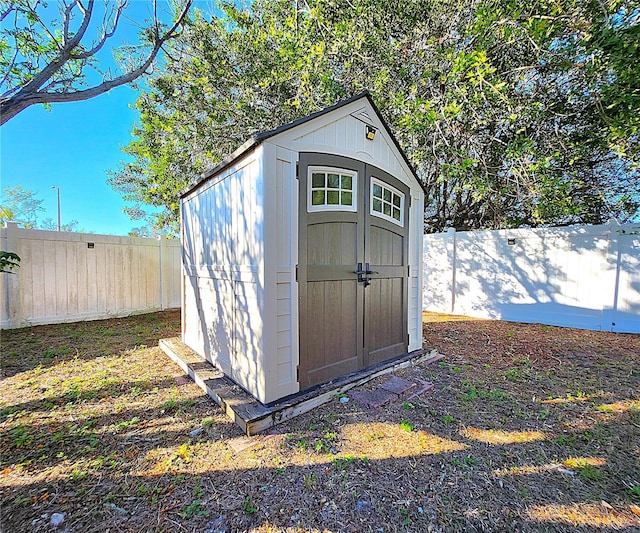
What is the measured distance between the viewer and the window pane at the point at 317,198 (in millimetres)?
2895

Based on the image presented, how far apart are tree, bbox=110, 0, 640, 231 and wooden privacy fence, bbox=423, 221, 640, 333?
0.75 meters

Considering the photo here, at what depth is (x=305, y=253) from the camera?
9.21ft

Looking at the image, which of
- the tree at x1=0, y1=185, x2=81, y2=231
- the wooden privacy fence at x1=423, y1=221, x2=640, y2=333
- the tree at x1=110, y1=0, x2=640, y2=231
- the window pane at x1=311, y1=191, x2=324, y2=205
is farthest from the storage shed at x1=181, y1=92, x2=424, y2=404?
the tree at x1=0, y1=185, x2=81, y2=231

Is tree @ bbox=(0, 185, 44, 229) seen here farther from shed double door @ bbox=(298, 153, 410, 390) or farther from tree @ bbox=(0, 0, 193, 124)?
shed double door @ bbox=(298, 153, 410, 390)

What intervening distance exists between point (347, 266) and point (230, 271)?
126 cm

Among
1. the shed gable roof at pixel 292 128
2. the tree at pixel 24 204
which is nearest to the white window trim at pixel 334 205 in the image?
the shed gable roof at pixel 292 128

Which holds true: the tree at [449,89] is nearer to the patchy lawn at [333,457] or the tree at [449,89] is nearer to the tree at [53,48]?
the tree at [53,48]

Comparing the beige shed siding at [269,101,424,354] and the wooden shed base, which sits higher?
the beige shed siding at [269,101,424,354]

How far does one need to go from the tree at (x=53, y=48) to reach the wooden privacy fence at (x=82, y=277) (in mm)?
3139

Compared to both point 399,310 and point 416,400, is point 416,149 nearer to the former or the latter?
point 399,310

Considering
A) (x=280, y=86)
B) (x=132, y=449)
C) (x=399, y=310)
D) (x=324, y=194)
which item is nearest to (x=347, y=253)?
(x=324, y=194)

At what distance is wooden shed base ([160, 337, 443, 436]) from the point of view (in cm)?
244

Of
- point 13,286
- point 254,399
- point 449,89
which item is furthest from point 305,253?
point 13,286

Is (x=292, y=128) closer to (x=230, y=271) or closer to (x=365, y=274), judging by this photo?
(x=230, y=271)
